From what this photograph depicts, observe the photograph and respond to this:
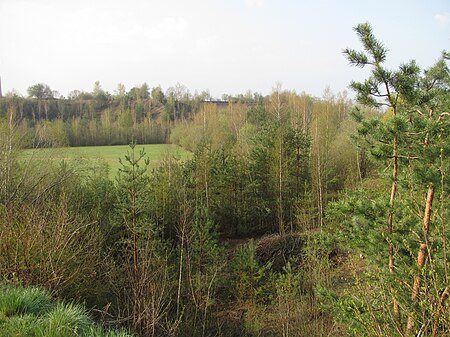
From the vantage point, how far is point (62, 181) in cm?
1501

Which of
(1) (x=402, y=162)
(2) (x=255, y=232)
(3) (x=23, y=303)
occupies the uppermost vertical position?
(1) (x=402, y=162)

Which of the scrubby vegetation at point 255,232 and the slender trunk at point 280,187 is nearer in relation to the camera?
the scrubby vegetation at point 255,232

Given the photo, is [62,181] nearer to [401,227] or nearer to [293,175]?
[293,175]

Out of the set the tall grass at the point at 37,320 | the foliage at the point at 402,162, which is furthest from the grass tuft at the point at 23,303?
the foliage at the point at 402,162

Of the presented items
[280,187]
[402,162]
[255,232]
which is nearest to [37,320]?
[402,162]

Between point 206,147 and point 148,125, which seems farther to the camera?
point 148,125

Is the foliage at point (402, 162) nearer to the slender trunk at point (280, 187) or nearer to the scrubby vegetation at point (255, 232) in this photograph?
the scrubby vegetation at point (255, 232)

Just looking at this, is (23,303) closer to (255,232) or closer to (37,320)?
(37,320)

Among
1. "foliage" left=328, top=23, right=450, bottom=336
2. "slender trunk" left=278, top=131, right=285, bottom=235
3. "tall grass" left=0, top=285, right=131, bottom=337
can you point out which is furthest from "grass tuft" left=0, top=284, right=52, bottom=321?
"slender trunk" left=278, top=131, right=285, bottom=235

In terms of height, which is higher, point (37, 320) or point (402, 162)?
point (402, 162)

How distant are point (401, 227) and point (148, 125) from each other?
5203 cm

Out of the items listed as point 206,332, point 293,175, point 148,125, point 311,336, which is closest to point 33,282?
point 206,332

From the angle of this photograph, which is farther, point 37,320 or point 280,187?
point 280,187

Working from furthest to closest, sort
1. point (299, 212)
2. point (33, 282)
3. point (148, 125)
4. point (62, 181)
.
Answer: point (148, 125)
point (299, 212)
point (62, 181)
point (33, 282)
